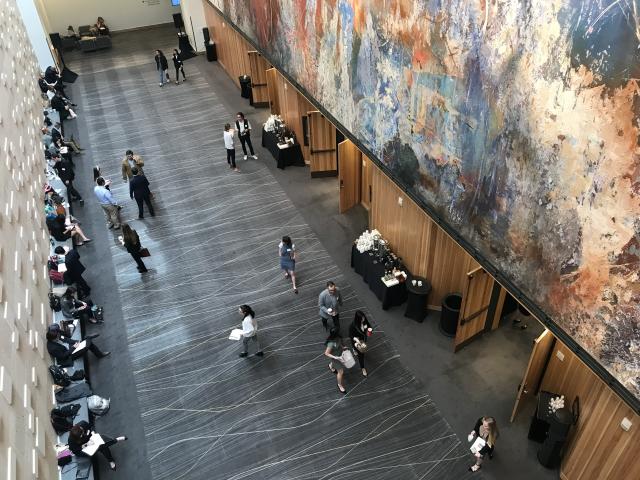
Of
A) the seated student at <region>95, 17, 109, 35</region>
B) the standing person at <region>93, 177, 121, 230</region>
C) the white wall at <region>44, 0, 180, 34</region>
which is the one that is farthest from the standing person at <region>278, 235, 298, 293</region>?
the white wall at <region>44, 0, 180, 34</region>

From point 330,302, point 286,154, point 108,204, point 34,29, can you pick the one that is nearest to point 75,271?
point 108,204

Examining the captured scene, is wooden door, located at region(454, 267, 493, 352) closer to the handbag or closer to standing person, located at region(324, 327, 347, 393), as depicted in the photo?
the handbag

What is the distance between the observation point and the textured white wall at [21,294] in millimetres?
6336

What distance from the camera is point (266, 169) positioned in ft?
48.2

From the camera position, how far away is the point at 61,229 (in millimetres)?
11570

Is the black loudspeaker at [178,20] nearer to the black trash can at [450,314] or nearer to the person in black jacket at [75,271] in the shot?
the person in black jacket at [75,271]

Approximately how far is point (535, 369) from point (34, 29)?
21.2m

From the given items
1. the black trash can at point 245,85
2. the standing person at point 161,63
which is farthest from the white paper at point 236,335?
the standing person at point 161,63

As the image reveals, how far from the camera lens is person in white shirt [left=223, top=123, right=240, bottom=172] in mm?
13875

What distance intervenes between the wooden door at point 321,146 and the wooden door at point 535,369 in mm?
7704

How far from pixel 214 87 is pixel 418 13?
14198mm

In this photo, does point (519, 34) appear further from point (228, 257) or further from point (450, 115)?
point (228, 257)

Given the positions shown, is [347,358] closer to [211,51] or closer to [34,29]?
[211,51]

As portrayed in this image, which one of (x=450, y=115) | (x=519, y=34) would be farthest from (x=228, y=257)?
(x=519, y=34)
